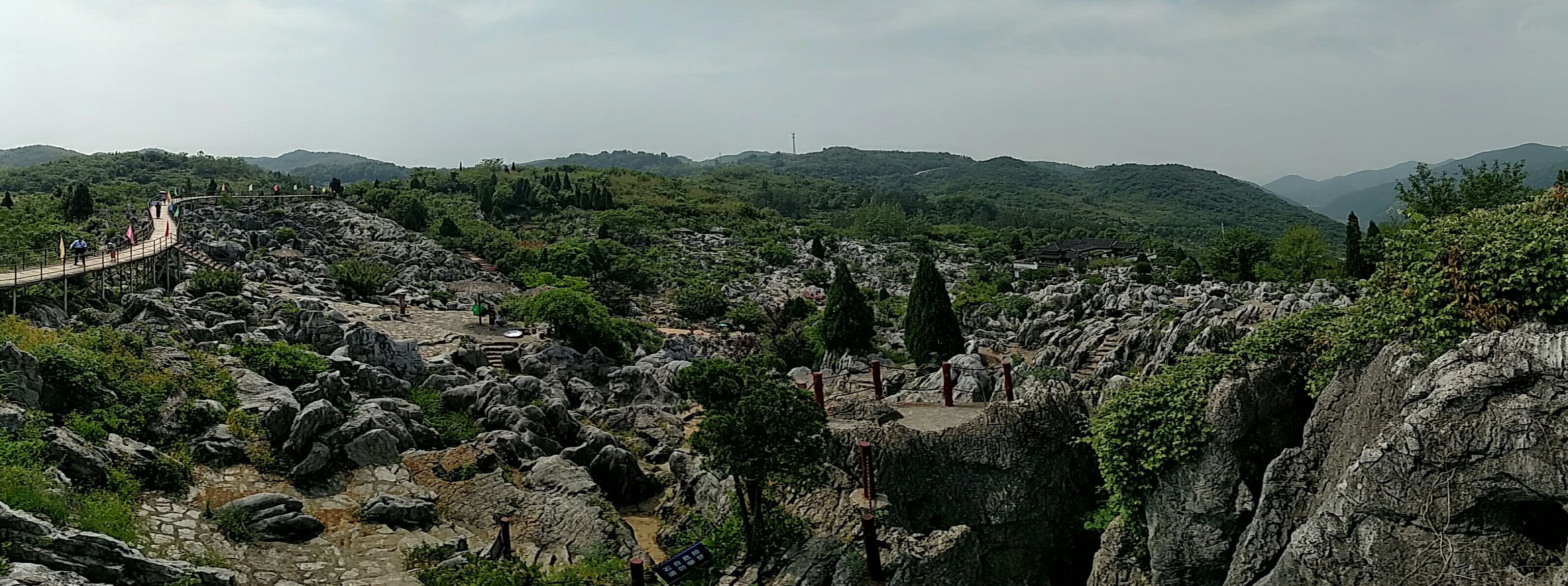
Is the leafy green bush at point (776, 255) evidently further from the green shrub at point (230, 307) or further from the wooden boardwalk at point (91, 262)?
the green shrub at point (230, 307)

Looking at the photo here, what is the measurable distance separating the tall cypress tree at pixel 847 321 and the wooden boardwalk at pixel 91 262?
21848 millimetres

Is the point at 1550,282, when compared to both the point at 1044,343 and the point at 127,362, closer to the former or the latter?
the point at 1044,343

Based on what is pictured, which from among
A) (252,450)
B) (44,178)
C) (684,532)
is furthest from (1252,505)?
(44,178)

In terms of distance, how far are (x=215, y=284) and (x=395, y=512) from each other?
18.3 metres

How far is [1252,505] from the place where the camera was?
13.4 meters

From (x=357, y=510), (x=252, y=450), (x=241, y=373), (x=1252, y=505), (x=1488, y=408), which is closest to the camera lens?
(x=1488, y=408)

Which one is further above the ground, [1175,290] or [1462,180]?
[1462,180]

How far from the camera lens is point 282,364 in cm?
2117

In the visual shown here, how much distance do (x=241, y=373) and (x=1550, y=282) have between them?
23.7 meters

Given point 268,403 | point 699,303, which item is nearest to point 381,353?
point 268,403

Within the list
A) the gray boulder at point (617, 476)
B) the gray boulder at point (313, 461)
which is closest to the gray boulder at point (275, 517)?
the gray boulder at point (313, 461)

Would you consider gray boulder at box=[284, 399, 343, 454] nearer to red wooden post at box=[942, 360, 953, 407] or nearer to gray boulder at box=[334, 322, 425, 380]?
gray boulder at box=[334, 322, 425, 380]

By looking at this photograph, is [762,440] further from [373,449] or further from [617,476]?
[373,449]

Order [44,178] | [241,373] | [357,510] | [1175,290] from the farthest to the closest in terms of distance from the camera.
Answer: [44,178]
[1175,290]
[241,373]
[357,510]
